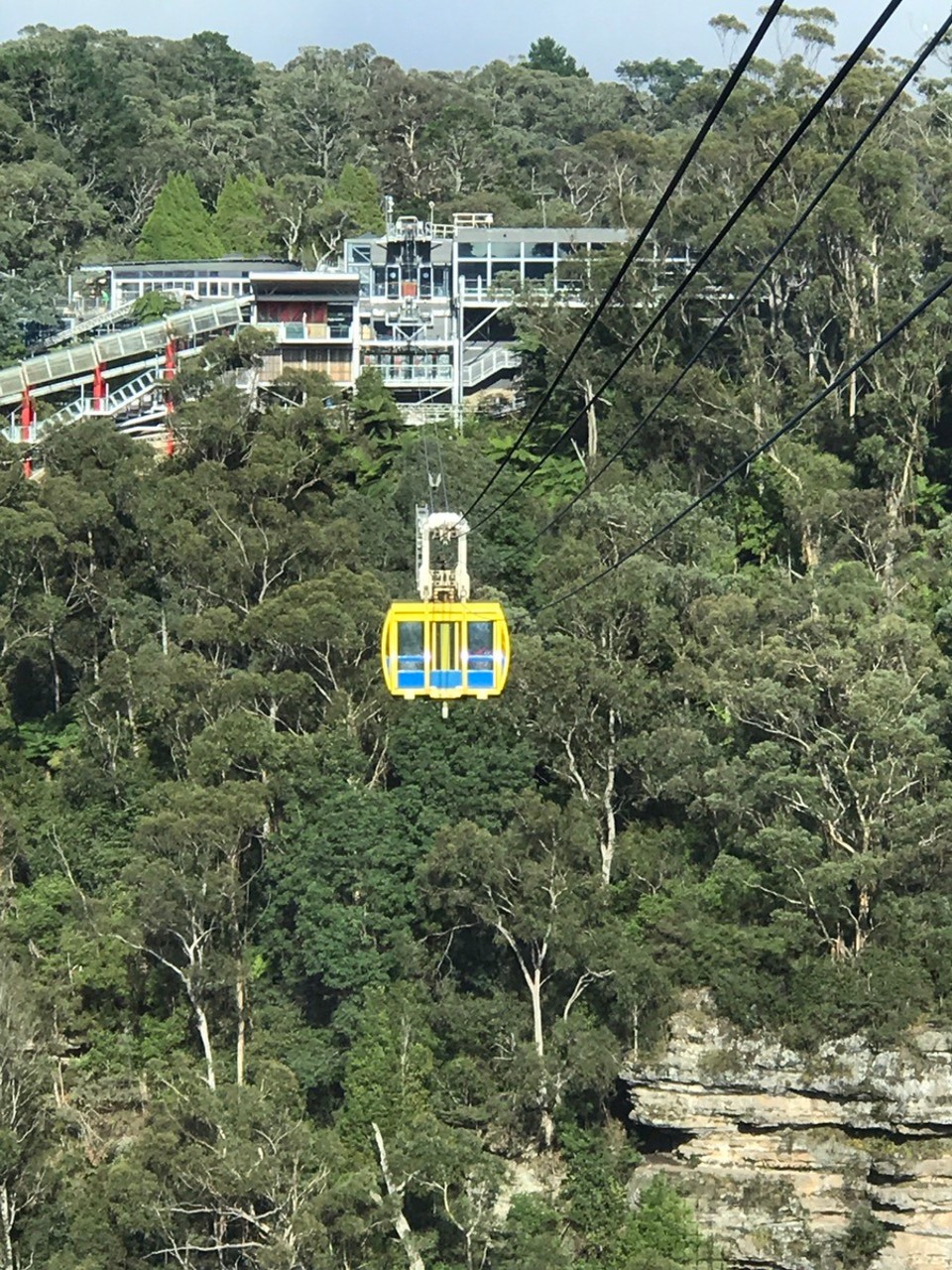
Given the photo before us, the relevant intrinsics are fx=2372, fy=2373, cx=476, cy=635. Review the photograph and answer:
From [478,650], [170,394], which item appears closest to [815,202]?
[478,650]

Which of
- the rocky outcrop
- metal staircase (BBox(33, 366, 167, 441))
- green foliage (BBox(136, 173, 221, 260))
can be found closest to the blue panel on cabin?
the rocky outcrop

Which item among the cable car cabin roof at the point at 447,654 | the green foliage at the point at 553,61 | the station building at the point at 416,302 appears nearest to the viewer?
the cable car cabin roof at the point at 447,654

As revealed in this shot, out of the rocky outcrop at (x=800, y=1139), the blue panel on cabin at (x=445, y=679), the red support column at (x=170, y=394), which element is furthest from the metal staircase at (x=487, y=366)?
the blue panel on cabin at (x=445, y=679)

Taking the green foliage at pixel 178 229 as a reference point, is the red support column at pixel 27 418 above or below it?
below

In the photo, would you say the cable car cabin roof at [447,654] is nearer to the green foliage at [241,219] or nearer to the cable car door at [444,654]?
the cable car door at [444,654]

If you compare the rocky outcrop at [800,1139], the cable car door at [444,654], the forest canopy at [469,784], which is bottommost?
the rocky outcrop at [800,1139]

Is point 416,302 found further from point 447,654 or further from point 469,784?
point 447,654
